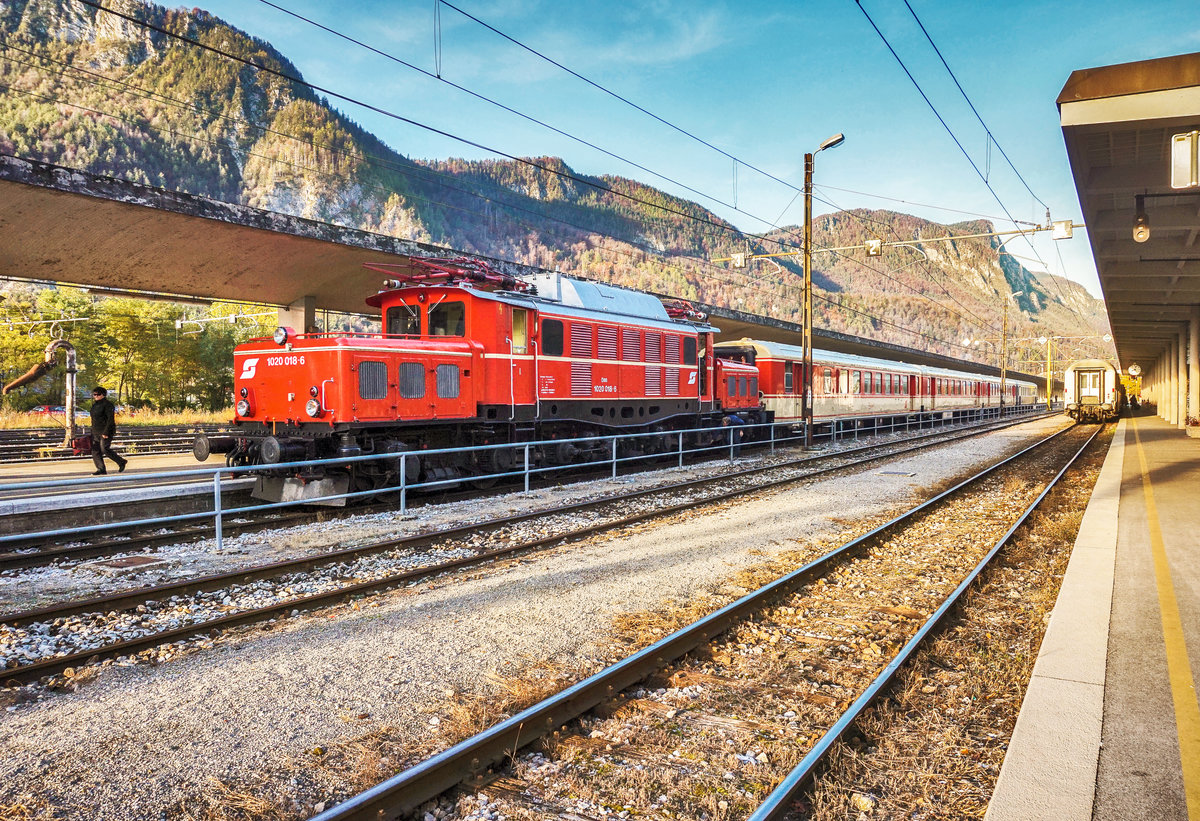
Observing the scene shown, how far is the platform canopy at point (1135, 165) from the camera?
8312 millimetres

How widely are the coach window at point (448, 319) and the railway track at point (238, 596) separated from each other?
3880 millimetres

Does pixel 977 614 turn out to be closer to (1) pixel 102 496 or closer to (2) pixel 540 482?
(2) pixel 540 482

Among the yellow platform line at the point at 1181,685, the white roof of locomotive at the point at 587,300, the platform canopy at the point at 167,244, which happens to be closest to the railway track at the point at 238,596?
the white roof of locomotive at the point at 587,300

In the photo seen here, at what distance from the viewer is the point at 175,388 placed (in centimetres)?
4553

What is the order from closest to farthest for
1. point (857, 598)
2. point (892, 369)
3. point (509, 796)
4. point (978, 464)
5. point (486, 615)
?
point (509, 796)
point (486, 615)
point (857, 598)
point (978, 464)
point (892, 369)

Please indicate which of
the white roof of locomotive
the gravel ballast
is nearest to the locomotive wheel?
the white roof of locomotive

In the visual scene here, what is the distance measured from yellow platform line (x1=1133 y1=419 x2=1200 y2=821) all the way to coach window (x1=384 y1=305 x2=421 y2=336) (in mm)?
10668

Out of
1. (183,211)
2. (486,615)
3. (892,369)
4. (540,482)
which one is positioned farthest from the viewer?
(892,369)

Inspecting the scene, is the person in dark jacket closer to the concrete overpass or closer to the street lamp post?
the concrete overpass

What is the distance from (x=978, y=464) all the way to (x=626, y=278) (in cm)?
11504

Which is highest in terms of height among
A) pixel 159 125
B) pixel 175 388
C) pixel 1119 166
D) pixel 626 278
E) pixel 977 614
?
pixel 159 125

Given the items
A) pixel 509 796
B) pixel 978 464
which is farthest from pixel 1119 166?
pixel 509 796

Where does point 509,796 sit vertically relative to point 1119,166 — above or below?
below

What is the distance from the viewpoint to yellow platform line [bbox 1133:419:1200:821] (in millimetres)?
3221
